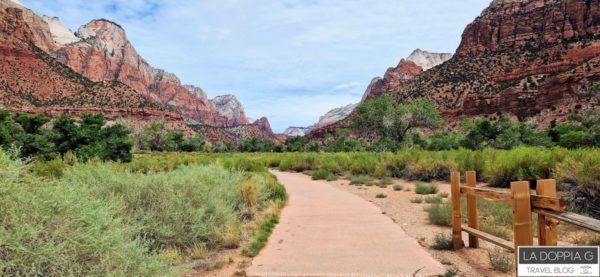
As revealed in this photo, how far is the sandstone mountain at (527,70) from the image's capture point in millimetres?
75438

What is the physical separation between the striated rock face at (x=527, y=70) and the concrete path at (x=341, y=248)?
6938cm

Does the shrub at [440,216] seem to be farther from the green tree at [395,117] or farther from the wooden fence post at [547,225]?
the green tree at [395,117]

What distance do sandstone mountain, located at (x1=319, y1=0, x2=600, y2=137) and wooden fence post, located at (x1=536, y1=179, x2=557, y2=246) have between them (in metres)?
72.5

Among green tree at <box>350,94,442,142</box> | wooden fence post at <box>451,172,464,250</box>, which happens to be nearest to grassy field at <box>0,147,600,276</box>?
wooden fence post at <box>451,172,464,250</box>

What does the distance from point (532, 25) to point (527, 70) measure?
31.0 metres

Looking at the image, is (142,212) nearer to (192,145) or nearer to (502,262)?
(502,262)

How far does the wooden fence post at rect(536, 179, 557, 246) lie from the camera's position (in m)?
4.57

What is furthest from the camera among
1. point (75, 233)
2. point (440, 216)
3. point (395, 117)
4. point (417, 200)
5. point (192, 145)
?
point (192, 145)

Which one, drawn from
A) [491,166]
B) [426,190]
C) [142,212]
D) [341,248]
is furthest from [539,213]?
[491,166]

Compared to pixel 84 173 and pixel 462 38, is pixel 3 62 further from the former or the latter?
pixel 462 38

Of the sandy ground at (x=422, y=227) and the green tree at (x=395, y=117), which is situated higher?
the green tree at (x=395, y=117)

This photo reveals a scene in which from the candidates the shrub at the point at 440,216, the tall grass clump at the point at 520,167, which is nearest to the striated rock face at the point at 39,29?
the tall grass clump at the point at 520,167

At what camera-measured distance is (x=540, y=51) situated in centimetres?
9719

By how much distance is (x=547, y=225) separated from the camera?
4641 mm
